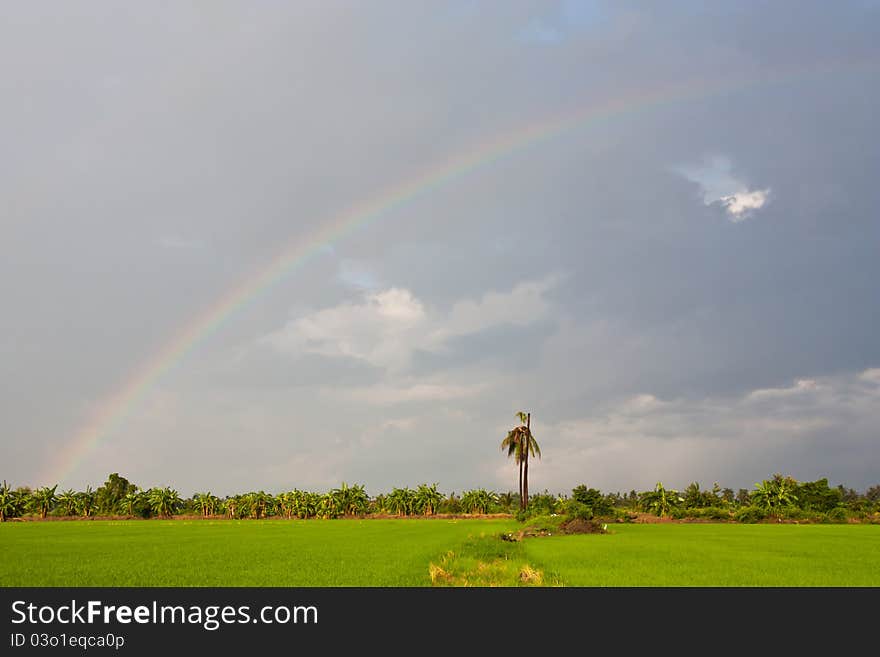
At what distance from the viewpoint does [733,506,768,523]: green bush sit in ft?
251

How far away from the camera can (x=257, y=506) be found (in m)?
125

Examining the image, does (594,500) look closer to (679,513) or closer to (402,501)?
(679,513)

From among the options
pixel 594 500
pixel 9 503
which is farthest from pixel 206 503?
pixel 594 500

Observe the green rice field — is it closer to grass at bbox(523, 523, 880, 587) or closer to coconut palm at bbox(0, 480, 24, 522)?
grass at bbox(523, 523, 880, 587)

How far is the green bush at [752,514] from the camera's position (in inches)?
3014

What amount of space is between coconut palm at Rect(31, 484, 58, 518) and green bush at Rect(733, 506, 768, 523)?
11431cm

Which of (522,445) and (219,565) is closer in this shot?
(219,565)

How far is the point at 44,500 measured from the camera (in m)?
115

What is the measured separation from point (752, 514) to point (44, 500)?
385 ft

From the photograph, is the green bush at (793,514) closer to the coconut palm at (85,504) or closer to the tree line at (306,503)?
the tree line at (306,503)
